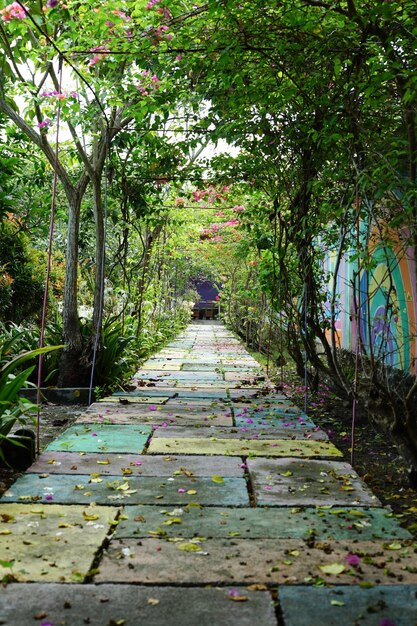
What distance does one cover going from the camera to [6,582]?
189 cm

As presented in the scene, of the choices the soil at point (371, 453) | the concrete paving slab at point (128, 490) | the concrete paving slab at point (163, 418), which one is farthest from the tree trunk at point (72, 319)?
the concrete paving slab at point (128, 490)

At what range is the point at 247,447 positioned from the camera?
12.7 feet

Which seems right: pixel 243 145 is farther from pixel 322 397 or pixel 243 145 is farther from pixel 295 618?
pixel 295 618

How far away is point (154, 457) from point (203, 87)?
3.06 m

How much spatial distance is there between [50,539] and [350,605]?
1092 millimetres

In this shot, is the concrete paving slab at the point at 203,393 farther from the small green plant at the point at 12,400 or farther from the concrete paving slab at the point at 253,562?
the concrete paving slab at the point at 253,562

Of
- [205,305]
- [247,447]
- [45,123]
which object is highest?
[45,123]

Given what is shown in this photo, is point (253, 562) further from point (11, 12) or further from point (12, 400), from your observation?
point (11, 12)

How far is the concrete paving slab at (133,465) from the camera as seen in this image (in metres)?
3.24

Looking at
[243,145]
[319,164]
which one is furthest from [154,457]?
[243,145]

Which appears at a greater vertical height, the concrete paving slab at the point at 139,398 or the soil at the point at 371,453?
the concrete paving slab at the point at 139,398

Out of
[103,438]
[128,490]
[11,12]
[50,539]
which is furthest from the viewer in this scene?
[11,12]

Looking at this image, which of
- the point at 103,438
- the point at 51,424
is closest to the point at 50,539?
the point at 103,438

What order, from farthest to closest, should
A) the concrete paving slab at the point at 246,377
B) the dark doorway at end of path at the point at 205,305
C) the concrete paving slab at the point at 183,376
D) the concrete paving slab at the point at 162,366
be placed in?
1. the dark doorway at end of path at the point at 205,305
2. the concrete paving slab at the point at 162,366
3. the concrete paving slab at the point at 183,376
4. the concrete paving slab at the point at 246,377
